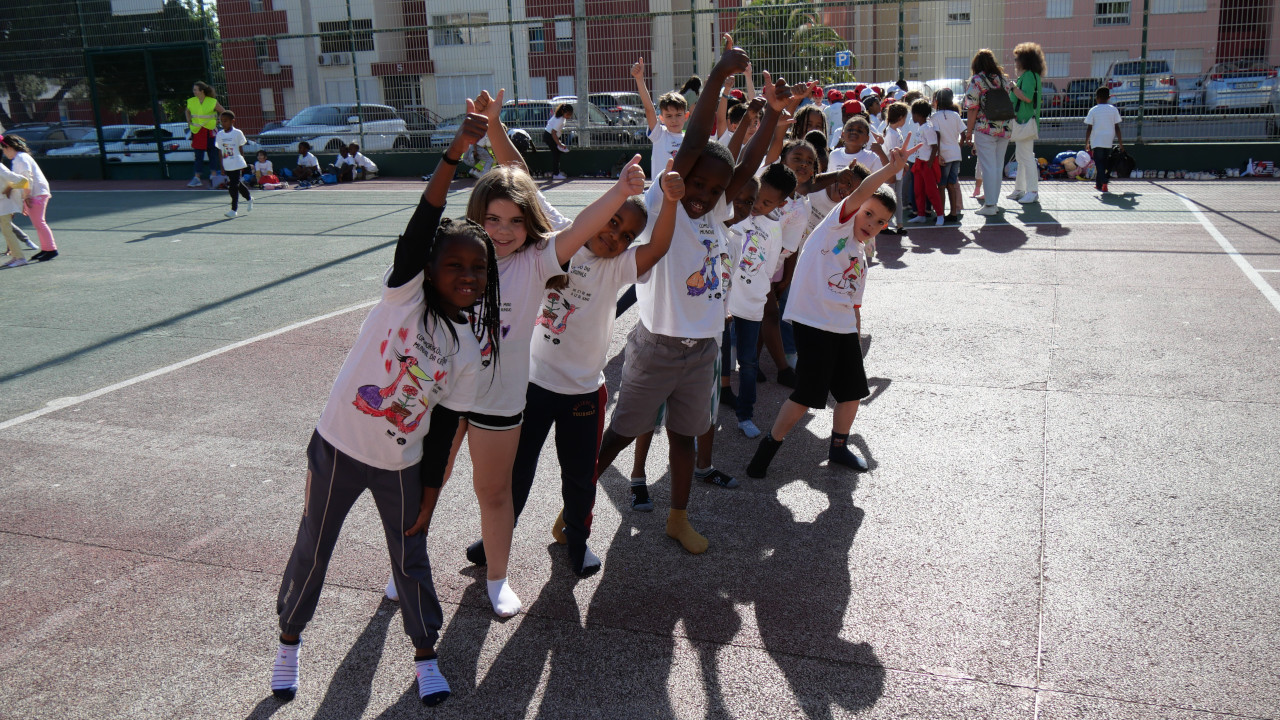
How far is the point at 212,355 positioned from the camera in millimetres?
7086

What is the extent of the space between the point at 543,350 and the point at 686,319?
63cm

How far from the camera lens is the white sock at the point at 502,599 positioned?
3.52 meters

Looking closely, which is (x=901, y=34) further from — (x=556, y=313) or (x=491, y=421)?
(x=491, y=421)

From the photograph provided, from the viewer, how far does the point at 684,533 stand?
4090 mm

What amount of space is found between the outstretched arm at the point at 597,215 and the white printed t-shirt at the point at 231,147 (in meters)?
13.1

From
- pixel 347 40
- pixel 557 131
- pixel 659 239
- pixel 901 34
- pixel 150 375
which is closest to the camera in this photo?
pixel 659 239

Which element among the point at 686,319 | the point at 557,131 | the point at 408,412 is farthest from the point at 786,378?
the point at 557,131

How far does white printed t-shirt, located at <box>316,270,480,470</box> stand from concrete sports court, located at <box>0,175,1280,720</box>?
0.84 meters

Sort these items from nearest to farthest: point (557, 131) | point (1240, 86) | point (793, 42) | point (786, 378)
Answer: point (786, 378) → point (1240, 86) → point (793, 42) → point (557, 131)

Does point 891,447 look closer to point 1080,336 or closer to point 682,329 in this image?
point 682,329

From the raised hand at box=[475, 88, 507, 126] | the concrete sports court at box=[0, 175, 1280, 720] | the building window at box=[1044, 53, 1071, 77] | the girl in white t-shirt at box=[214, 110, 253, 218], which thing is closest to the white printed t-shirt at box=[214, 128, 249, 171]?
the girl in white t-shirt at box=[214, 110, 253, 218]

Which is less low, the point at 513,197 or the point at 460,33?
the point at 460,33

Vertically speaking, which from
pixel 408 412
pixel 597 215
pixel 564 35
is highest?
pixel 564 35

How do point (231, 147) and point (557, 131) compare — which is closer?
point (231, 147)
